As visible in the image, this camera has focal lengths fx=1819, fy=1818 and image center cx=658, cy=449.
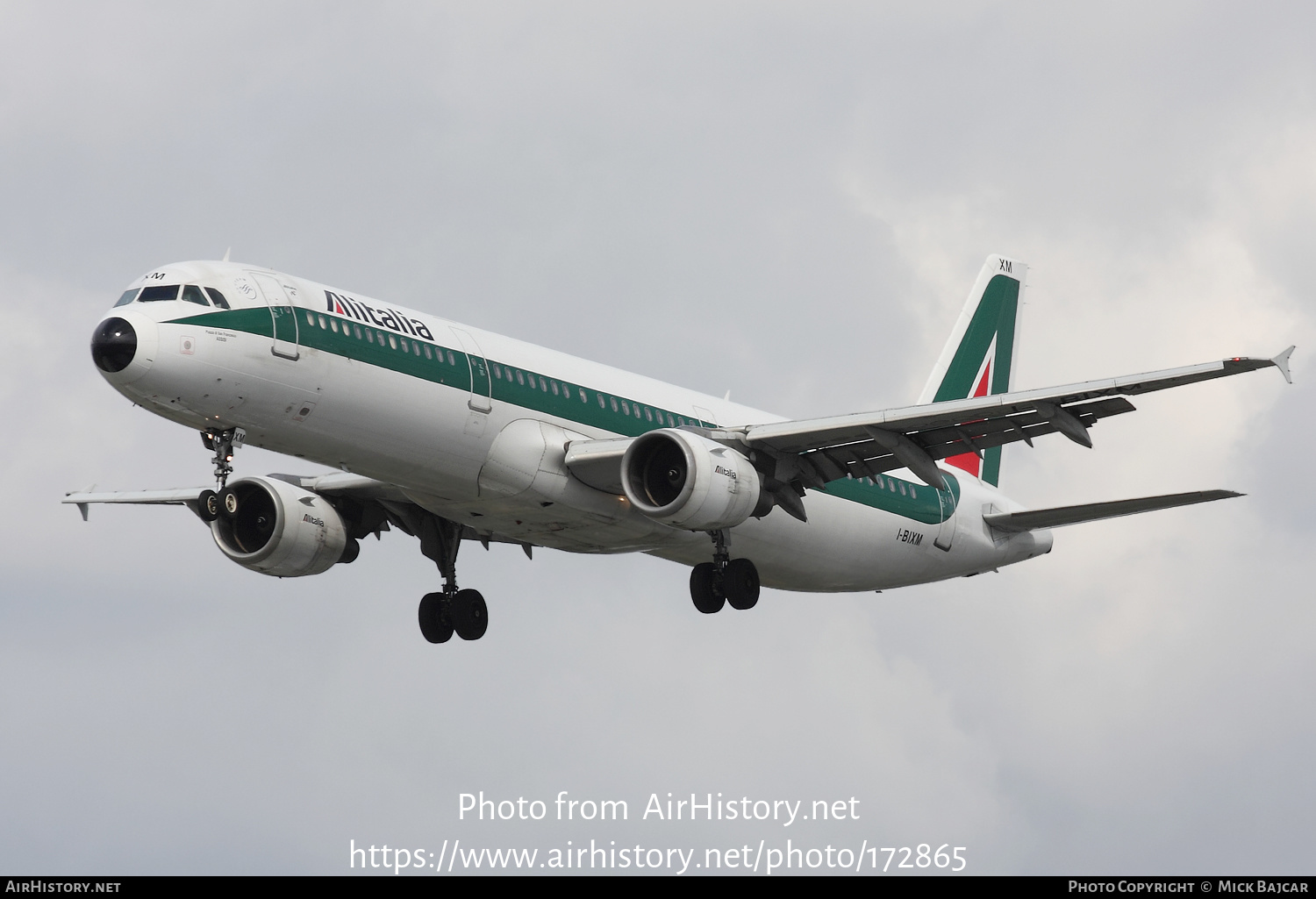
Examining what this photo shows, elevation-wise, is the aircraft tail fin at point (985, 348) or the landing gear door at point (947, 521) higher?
the aircraft tail fin at point (985, 348)

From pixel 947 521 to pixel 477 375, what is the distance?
14.7m

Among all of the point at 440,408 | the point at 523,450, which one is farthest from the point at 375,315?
the point at 523,450

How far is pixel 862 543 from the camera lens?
140 feet

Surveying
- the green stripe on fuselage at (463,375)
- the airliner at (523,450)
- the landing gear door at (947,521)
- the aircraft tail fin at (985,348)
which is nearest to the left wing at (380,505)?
the airliner at (523,450)

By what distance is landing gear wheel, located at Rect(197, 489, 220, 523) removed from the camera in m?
32.5

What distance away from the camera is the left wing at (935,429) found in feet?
111

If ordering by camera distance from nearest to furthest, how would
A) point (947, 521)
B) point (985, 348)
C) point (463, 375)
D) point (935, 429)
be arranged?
point (463, 375) < point (935, 429) < point (947, 521) < point (985, 348)

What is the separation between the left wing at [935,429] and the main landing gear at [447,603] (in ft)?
27.1

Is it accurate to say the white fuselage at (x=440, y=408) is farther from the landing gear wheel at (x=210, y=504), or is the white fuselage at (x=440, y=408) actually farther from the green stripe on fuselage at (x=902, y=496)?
the landing gear wheel at (x=210, y=504)

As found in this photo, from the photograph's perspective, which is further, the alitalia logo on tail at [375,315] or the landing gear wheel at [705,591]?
the landing gear wheel at [705,591]

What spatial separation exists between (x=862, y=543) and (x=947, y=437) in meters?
5.83

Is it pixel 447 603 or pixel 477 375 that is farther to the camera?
pixel 447 603

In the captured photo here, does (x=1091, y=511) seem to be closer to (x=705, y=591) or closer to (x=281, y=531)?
(x=705, y=591)

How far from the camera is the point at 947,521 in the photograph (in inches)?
1766
